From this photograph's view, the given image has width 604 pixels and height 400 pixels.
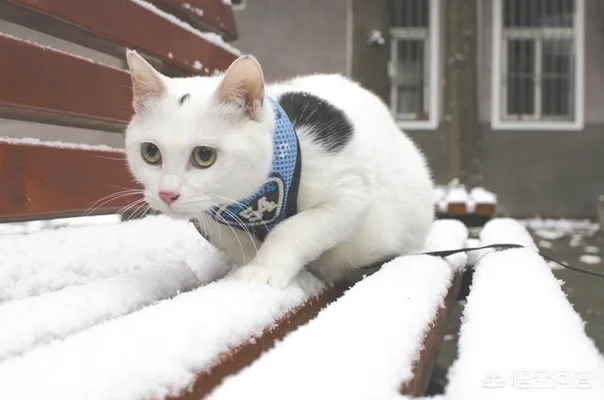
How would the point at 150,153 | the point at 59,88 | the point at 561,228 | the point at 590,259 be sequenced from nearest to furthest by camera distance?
the point at 150,153
the point at 59,88
the point at 590,259
the point at 561,228

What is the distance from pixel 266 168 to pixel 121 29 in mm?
679

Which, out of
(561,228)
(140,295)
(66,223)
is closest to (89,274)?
(140,295)

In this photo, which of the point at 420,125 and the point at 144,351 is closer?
the point at 144,351

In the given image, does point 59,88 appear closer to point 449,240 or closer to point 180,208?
A: point 180,208

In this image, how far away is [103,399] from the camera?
19.8 inches

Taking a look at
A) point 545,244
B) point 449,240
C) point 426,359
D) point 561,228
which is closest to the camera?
point 426,359

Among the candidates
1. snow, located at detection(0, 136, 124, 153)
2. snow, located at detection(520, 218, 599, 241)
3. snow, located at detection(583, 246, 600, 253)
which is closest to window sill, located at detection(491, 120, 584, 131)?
snow, located at detection(520, 218, 599, 241)

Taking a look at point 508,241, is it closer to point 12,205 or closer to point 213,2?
point 12,205

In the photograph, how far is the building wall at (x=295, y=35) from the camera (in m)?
5.95

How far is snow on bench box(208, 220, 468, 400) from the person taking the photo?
0.52m

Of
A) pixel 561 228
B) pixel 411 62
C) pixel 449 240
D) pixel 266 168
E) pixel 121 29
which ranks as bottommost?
pixel 561 228

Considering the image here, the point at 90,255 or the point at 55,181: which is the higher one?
the point at 55,181

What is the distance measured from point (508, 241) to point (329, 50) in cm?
472

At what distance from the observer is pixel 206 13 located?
1.97 metres
